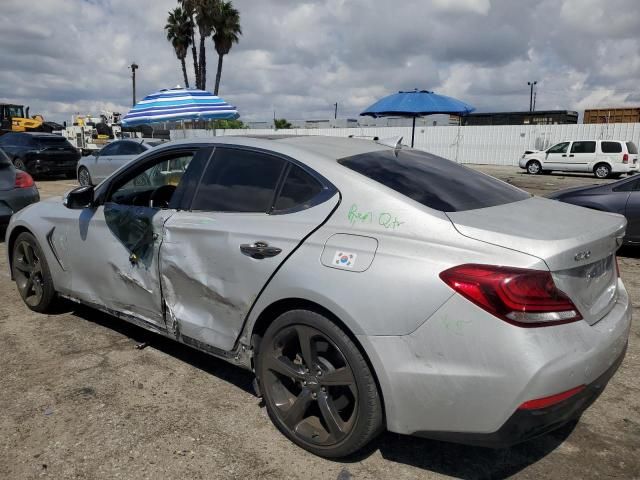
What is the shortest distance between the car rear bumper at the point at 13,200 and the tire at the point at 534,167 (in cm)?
2292

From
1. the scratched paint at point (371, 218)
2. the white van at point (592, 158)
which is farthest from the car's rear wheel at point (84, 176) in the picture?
the white van at point (592, 158)

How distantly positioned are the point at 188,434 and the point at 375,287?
4.40 ft

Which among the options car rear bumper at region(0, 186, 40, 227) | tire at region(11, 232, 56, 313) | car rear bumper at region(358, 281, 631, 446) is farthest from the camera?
car rear bumper at region(0, 186, 40, 227)

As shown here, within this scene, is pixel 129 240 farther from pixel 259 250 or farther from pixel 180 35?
pixel 180 35

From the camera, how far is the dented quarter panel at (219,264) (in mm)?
2701

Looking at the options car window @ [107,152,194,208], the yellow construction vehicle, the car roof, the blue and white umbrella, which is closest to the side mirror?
car window @ [107,152,194,208]

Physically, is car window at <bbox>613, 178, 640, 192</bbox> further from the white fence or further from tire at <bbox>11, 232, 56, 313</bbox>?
the white fence

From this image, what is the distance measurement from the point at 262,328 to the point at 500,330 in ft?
4.16

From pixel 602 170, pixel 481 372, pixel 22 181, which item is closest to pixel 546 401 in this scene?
pixel 481 372

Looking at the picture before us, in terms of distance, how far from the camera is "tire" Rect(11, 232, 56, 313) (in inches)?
172

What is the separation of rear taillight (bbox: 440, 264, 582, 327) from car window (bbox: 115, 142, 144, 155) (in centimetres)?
1226

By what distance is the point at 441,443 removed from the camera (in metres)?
2.82

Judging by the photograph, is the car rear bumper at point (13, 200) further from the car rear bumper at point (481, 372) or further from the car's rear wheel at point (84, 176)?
the car's rear wheel at point (84, 176)

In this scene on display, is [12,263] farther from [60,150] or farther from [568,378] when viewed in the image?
[60,150]
